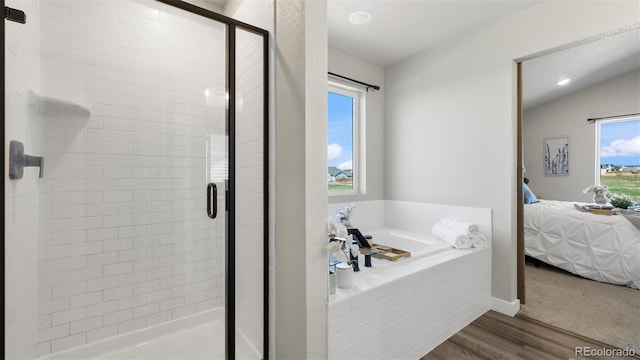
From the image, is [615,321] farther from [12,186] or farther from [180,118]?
[12,186]

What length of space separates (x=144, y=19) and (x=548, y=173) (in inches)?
143

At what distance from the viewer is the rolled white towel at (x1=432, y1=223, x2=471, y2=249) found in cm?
236

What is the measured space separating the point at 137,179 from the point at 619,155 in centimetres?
366

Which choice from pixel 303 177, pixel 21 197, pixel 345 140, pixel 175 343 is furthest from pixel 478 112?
pixel 21 197

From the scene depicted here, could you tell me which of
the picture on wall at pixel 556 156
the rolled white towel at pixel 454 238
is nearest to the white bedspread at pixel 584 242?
the picture on wall at pixel 556 156

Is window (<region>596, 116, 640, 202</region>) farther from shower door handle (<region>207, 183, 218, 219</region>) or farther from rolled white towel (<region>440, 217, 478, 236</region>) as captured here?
shower door handle (<region>207, 183, 218, 219</region>)

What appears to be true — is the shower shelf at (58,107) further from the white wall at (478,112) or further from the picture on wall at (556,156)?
the picture on wall at (556,156)

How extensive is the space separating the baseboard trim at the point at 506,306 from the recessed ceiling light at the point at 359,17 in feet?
8.60

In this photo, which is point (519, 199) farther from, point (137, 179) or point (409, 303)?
point (137, 179)

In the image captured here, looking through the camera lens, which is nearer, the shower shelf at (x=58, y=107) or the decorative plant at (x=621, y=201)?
the shower shelf at (x=58, y=107)

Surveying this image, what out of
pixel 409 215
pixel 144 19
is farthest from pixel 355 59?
pixel 144 19

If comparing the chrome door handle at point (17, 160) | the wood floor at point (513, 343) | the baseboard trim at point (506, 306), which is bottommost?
the wood floor at point (513, 343)

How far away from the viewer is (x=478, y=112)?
2.56 metres

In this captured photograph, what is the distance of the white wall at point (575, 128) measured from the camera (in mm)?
2346
